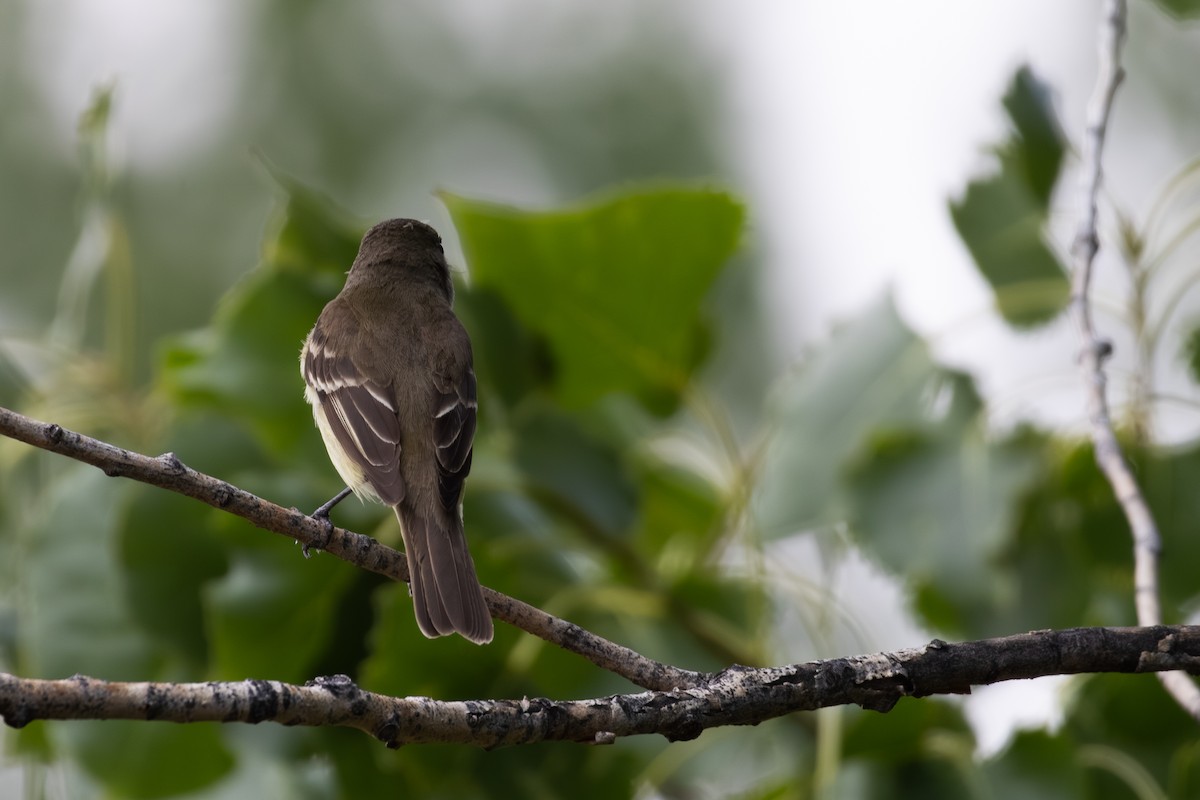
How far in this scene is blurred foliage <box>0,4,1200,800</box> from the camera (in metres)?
3.56

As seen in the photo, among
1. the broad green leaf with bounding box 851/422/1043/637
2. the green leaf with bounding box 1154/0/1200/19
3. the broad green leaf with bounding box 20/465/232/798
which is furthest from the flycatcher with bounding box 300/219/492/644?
the green leaf with bounding box 1154/0/1200/19

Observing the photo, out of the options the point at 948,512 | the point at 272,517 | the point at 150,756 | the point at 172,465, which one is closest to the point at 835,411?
the point at 948,512

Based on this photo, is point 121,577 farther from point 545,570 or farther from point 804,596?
point 804,596

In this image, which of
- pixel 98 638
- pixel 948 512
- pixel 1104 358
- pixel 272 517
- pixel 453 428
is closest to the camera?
pixel 272 517

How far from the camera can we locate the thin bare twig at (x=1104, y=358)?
2.49 metres

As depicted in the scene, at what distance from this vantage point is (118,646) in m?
4.05

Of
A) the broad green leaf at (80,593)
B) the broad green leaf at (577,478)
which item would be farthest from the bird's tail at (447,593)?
the broad green leaf at (80,593)

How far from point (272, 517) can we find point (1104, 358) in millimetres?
1868

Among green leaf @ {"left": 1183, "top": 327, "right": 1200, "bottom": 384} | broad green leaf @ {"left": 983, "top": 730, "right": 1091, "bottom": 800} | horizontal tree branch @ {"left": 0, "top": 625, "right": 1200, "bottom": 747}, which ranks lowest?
horizontal tree branch @ {"left": 0, "top": 625, "right": 1200, "bottom": 747}

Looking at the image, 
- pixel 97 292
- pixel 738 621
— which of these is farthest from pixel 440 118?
pixel 738 621

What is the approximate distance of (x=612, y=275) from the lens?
4.13m

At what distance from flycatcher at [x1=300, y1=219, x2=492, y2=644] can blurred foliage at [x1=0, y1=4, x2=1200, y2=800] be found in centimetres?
15

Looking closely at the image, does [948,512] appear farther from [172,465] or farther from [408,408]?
[172,465]

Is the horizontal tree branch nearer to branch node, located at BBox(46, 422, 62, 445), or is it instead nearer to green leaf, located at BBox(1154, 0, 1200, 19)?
branch node, located at BBox(46, 422, 62, 445)
